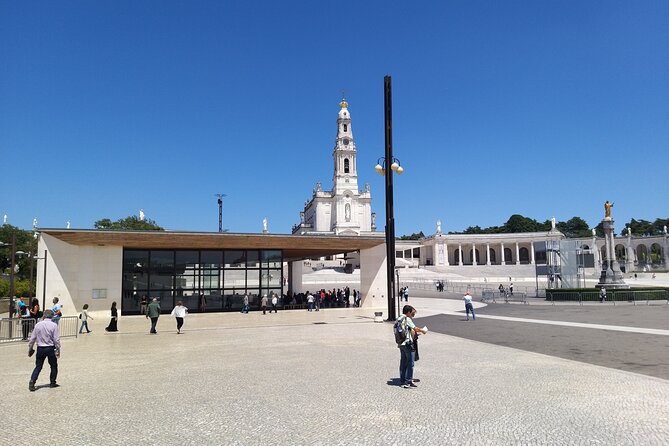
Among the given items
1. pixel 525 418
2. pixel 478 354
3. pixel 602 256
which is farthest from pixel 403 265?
pixel 525 418

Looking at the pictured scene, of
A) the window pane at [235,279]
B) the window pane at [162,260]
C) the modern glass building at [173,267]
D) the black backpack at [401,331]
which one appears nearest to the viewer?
the black backpack at [401,331]

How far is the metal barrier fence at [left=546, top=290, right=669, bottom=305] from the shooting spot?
32.9 metres

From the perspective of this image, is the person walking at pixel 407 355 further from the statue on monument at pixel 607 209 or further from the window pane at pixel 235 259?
the statue on monument at pixel 607 209

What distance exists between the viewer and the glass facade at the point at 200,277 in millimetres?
28266

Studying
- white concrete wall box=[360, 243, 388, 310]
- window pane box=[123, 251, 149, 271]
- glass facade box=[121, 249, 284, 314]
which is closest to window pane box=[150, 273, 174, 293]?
glass facade box=[121, 249, 284, 314]

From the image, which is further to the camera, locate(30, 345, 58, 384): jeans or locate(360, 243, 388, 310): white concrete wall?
locate(360, 243, 388, 310): white concrete wall

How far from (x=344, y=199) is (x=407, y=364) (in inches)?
3795

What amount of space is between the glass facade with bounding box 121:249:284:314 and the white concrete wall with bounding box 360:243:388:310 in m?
5.83

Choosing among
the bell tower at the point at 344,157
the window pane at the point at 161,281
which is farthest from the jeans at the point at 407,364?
the bell tower at the point at 344,157

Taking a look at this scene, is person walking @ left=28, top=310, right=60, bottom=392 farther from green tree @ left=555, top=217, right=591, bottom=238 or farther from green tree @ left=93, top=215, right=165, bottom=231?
green tree @ left=555, top=217, right=591, bottom=238

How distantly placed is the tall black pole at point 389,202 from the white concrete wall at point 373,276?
1002 centimetres

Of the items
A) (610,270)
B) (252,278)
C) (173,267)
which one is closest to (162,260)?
A: (173,267)

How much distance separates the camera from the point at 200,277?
1160 inches

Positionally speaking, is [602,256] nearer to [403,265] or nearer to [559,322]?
[403,265]
